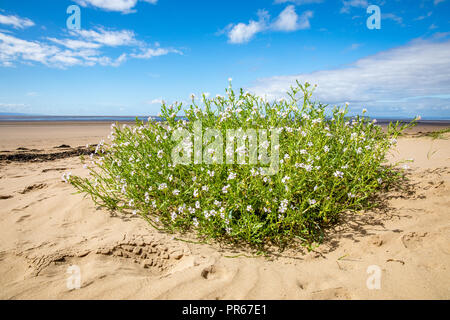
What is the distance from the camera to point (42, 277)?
103 inches

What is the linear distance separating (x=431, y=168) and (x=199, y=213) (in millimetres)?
3675

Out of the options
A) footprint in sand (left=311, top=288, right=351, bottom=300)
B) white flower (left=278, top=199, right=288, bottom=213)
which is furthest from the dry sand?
white flower (left=278, top=199, right=288, bottom=213)

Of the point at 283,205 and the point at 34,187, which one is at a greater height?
the point at 283,205

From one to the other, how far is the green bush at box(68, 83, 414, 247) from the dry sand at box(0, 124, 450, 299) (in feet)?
0.78

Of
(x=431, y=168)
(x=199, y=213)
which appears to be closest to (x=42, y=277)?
(x=199, y=213)

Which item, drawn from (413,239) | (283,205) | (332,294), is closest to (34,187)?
(283,205)

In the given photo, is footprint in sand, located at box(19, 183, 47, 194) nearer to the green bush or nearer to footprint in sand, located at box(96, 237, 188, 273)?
the green bush

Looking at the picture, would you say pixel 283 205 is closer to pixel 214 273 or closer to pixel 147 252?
pixel 214 273

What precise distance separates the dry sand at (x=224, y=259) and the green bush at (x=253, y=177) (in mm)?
238

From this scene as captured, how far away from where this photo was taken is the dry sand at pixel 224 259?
2.34 metres

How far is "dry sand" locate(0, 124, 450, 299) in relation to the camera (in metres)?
2.34

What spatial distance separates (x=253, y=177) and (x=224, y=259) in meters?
1.01

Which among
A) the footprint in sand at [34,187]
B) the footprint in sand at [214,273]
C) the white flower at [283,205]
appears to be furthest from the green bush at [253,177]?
the footprint in sand at [34,187]

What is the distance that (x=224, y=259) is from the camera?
2785 mm
